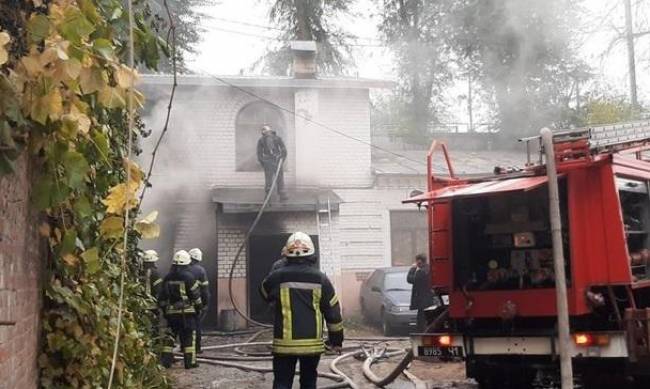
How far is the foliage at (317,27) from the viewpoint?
84.4 ft

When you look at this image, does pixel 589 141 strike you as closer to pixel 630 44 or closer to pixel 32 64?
pixel 32 64

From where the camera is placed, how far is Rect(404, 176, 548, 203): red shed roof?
22.8 ft

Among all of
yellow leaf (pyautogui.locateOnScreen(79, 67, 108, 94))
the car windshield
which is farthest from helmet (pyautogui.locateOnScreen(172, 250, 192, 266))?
yellow leaf (pyautogui.locateOnScreen(79, 67, 108, 94))

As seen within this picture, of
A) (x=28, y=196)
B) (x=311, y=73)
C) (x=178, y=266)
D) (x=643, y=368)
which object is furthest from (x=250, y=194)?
(x=28, y=196)

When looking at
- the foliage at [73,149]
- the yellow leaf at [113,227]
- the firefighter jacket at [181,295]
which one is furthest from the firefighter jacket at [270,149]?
the yellow leaf at [113,227]

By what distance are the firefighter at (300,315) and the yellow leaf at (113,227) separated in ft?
7.79

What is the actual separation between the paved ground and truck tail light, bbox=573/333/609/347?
2547 millimetres

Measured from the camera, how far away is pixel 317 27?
26.1 metres

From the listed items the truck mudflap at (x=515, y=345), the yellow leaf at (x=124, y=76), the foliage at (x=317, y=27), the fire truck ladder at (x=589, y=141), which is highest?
the foliage at (x=317, y=27)

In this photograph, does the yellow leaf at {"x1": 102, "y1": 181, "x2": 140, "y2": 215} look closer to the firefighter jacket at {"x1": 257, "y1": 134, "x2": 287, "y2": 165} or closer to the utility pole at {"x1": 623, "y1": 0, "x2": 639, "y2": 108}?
the firefighter jacket at {"x1": 257, "y1": 134, "x2": 287, "y2": 165}

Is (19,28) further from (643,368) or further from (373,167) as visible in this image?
(373,167)

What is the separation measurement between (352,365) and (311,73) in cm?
929

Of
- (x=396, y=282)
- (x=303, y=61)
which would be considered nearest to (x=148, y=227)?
(x=396, y=282)

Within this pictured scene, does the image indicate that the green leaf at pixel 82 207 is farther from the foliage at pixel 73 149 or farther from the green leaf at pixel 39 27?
the green leaf at pixel 39 27
